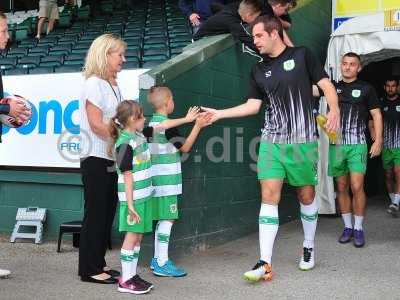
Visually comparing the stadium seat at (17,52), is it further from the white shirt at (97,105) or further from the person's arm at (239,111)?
the person's arm at (239,111)

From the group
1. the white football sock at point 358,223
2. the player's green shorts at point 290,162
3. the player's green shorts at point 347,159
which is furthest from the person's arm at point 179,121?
the white football sock at point 358,223

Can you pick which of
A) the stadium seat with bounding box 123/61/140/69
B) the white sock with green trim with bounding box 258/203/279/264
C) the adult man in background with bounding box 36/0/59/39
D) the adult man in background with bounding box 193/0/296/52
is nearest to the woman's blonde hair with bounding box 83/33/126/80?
the white sock with green trim with bounding box 258/203/279/264

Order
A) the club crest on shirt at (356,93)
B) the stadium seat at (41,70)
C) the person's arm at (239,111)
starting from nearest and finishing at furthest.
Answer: the person's arm at (239,111) < the club crest on shirt at (356,93) < the stadium seat at (41,70)

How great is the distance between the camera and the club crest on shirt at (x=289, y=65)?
4.41 meters

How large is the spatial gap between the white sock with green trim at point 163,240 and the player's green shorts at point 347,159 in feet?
7.10

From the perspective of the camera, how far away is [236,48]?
602cm

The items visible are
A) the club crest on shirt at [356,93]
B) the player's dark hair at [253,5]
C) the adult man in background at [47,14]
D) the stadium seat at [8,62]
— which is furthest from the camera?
the adult man in background at [47,14]

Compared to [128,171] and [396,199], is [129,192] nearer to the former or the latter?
[128,171]

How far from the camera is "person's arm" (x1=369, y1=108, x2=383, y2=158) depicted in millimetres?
5516

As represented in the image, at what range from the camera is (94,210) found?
427 cm

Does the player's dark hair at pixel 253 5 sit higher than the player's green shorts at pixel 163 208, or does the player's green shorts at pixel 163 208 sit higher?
the player's dark hair at pixel 253 5

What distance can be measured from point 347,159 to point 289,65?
1802 millimetres

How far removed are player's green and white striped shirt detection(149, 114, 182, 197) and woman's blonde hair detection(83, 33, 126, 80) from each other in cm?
58

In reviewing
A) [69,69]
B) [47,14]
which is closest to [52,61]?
[69,69]
